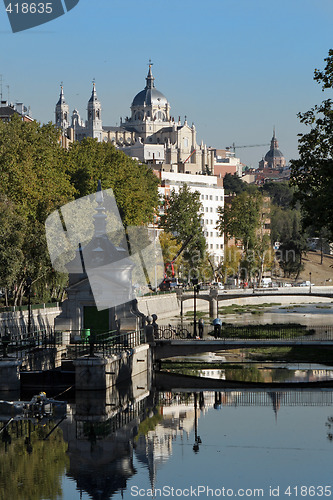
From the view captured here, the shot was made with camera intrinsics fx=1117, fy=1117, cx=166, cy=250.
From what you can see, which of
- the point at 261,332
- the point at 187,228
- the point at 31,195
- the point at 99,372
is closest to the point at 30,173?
the point at 31,195

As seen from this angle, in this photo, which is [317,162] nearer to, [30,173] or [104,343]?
[104,343]

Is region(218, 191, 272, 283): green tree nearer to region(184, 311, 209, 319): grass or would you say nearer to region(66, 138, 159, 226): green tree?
region(184, 311, 209, 319): grass

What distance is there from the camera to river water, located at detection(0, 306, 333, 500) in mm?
34500

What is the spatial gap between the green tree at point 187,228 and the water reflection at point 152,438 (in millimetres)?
97352

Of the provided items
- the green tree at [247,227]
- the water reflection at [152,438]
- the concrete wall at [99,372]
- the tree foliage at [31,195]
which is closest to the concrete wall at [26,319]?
the tree foliage at [31,195]

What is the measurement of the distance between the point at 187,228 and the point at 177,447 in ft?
368

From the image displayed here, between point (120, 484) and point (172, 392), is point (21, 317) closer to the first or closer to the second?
point (172, 392)

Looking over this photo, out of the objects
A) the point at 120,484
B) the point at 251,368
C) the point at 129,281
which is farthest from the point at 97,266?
the point at 120,484

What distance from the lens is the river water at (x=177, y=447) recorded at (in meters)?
34.5

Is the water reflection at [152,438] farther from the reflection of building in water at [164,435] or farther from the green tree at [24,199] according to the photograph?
the green tree at [24,199]

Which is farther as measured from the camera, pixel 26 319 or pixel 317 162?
pixel 26 319

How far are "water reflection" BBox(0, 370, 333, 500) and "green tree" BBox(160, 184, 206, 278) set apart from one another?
97.4 m

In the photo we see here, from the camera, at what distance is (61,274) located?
3206 inches

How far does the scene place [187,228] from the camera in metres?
152
